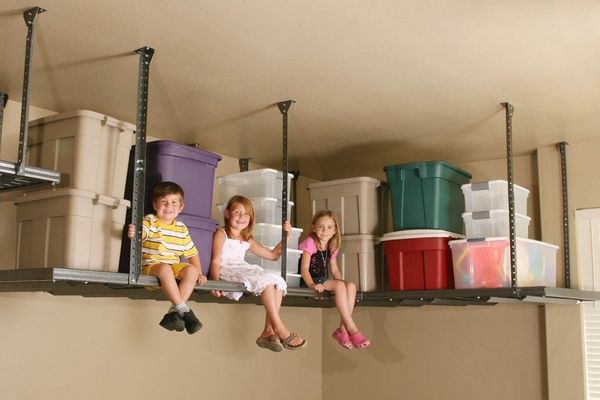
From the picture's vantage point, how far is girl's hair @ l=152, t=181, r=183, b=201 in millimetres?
4113

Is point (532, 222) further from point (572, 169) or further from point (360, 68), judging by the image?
point (360, 68)

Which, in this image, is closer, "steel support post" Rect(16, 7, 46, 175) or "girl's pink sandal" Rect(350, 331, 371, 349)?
"steel support post" Rect(16, 7, 46, 175)

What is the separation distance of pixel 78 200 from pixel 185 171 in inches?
34.4

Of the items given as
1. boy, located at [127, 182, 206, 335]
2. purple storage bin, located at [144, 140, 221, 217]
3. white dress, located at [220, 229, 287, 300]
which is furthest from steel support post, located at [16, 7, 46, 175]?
white dress, located at [220, 229, 287, 300]

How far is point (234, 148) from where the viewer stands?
5.77 m

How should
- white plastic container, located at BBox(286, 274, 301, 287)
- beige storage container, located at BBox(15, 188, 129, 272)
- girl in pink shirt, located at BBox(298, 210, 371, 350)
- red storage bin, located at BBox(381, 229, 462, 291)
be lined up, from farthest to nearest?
1. white plastic container, located at BBox(286, 274, 301, 287)
2. red storage bin, located at BBox(381, 229, 462, 291)
3. girl in pink shirt, located at BBox(298, 210, 371, 350)
4. beige storage container, located at BBox(15, 188, 129, 272)

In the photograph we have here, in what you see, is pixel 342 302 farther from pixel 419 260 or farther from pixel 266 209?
pixel 266 209

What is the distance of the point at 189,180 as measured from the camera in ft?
14.6

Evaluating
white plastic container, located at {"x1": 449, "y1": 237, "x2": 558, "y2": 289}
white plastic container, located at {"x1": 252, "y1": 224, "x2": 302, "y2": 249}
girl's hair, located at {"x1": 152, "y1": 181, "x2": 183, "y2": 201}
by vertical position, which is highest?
girl's hair, located at {"x1": 152, "y1": 181, "x2": 183, "y2": 201}

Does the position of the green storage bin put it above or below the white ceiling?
below

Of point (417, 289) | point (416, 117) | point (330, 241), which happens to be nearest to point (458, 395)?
point (417, 289)

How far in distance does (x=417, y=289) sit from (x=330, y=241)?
2.20 ft

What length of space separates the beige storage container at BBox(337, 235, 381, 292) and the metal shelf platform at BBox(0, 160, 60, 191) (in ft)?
8.13

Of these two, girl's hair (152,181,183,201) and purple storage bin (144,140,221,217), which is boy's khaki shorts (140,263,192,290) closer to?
girl's hair (152,181,183,201)
